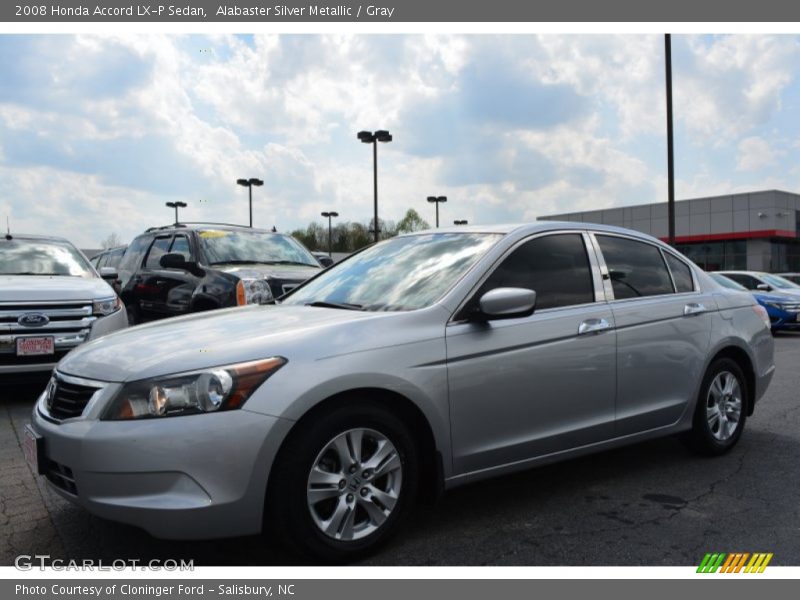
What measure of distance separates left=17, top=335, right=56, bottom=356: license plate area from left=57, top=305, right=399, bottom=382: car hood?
3.59 m

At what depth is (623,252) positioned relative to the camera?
4945 millimetres

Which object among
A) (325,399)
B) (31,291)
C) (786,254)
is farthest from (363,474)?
(786,254)

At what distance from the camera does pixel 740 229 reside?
45.9 metres

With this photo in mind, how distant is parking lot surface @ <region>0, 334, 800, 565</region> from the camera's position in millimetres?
3467

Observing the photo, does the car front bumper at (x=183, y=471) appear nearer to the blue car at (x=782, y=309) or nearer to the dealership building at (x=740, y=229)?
the blue car at (x=782, y=309)

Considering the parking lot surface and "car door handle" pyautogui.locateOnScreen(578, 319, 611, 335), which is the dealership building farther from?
"car door handle" pyautogui.locateOnScreen(578, 319, 611, 335)

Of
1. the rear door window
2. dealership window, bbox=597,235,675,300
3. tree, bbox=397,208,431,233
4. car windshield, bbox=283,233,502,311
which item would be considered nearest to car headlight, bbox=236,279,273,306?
the rear door window

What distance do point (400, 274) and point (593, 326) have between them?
45.7 inches

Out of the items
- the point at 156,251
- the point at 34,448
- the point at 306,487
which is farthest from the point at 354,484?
the point at 156,251

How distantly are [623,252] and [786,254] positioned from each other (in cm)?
4863

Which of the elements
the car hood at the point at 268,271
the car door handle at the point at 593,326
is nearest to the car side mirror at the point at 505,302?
the car door handle at the point at 593,326

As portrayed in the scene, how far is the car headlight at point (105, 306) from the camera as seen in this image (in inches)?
296

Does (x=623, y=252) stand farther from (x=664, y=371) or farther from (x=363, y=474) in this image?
(x=363, y=474)

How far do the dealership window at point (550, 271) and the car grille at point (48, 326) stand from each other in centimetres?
484
